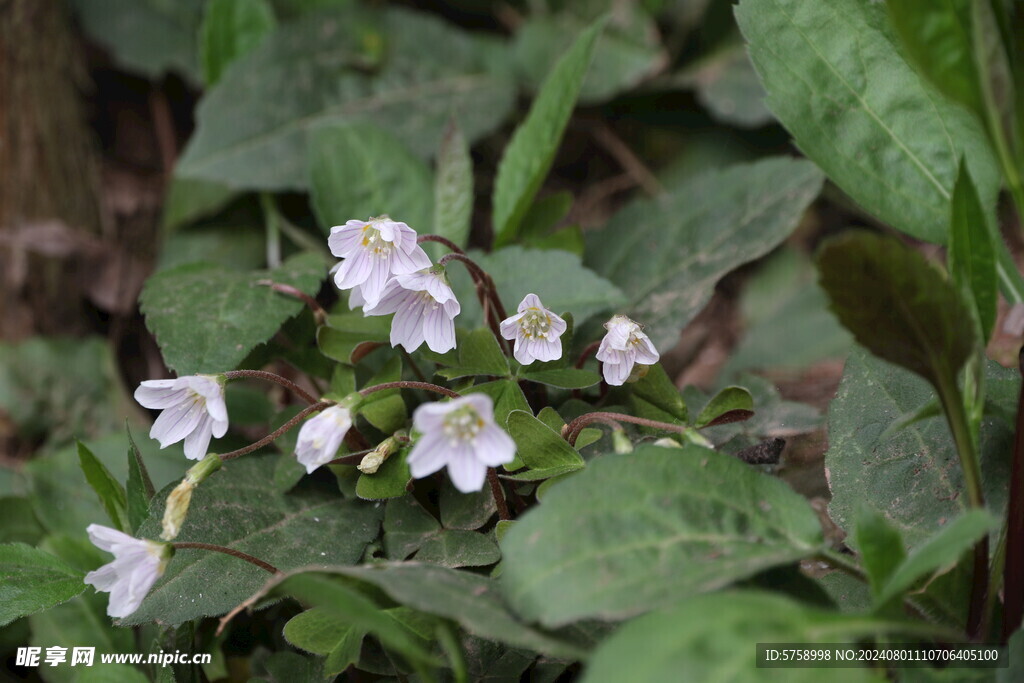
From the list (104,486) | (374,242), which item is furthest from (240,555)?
(374,242)

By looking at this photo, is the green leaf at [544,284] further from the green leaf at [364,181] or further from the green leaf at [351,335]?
the green leaf at [364,181]

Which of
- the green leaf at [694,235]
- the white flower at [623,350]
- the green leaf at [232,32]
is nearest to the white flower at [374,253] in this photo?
the white flower at [623,350]

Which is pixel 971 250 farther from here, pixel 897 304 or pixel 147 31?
pixel 147 31

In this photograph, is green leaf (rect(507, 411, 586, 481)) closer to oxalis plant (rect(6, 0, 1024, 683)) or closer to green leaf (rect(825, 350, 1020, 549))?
oxalis plant (rect(6, 0, 1024, 683))

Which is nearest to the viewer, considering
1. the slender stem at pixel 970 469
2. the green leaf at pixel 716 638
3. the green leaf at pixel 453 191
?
the green leaf at pixel 716 638

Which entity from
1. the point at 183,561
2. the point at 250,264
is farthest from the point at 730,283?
the point at 183,561

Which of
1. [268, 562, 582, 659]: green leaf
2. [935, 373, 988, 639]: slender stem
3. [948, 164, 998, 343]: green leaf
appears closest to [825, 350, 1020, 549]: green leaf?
[935, 373, 988, 639]: slender stem
